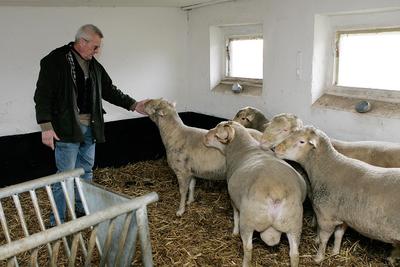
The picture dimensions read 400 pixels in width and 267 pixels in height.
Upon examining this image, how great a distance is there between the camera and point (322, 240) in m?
3.13

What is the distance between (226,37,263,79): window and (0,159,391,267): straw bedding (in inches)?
67.3

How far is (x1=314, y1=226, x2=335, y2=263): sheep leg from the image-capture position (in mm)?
3060

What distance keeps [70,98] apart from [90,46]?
524mm

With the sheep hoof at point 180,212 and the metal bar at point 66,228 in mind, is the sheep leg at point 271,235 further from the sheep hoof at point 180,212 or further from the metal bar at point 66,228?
the sheep hoof at point 180,212

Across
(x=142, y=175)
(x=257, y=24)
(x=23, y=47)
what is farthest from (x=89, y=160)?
(x=257, y=24)

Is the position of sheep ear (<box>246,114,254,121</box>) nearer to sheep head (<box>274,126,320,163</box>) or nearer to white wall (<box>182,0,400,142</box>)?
white wall (<box>182,0,400,142</box>)

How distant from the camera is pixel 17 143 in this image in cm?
495

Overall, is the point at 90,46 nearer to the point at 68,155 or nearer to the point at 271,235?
the point at 68,155

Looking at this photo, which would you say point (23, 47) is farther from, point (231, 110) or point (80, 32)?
point (231, 110)

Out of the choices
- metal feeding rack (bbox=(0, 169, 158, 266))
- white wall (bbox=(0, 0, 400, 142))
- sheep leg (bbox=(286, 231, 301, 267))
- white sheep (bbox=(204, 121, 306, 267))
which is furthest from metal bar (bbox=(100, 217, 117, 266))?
white wall (bbox=(0, 0, 400, 142))

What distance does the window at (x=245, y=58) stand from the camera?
5.43m

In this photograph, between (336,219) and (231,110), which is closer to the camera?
(336,219)

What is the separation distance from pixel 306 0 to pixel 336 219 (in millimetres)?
2402

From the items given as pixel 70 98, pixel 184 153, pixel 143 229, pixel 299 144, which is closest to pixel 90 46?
pixel 70 98
